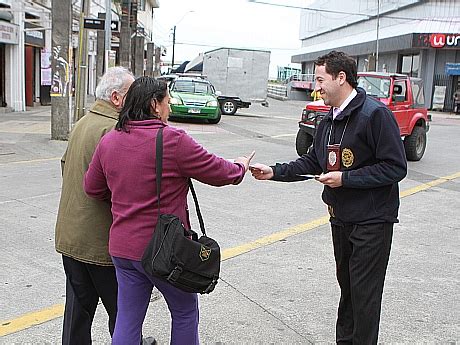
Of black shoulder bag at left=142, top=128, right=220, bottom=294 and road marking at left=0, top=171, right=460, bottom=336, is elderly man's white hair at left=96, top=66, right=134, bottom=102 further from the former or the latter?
road marking at left=0, top=171, right=460, bottom=336

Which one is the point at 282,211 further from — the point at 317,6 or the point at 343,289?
the point at 317,6

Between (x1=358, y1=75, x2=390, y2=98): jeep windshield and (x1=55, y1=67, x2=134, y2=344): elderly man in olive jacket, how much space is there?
1031 centimetres

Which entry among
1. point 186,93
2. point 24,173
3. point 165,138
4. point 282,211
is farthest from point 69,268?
point 186,93

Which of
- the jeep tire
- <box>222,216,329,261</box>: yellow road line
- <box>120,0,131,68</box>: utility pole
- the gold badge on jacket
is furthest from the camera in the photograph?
the jeep tire

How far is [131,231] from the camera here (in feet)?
9.85

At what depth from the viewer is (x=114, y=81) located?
132 inches

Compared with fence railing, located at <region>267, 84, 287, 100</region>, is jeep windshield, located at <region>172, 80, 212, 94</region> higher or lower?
higher

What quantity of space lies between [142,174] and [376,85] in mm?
11024

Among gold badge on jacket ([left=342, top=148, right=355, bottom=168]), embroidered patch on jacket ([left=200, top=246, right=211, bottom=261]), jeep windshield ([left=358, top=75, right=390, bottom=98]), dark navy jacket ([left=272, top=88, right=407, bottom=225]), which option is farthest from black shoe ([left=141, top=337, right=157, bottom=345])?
jeep windshield ([left=358, top=75, right=390, bottom=98])

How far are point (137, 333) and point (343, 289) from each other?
1.35 m

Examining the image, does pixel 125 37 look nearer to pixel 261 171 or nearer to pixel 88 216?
pixel 261 171

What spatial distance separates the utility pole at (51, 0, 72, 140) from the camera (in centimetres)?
1370

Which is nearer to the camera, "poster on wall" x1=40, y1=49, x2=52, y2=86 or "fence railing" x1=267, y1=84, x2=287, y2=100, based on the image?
"poster on wall" x1=40, y1=49, x2=52, y2=86

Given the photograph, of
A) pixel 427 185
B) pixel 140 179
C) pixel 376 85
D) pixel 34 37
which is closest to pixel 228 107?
pixel 34 37
